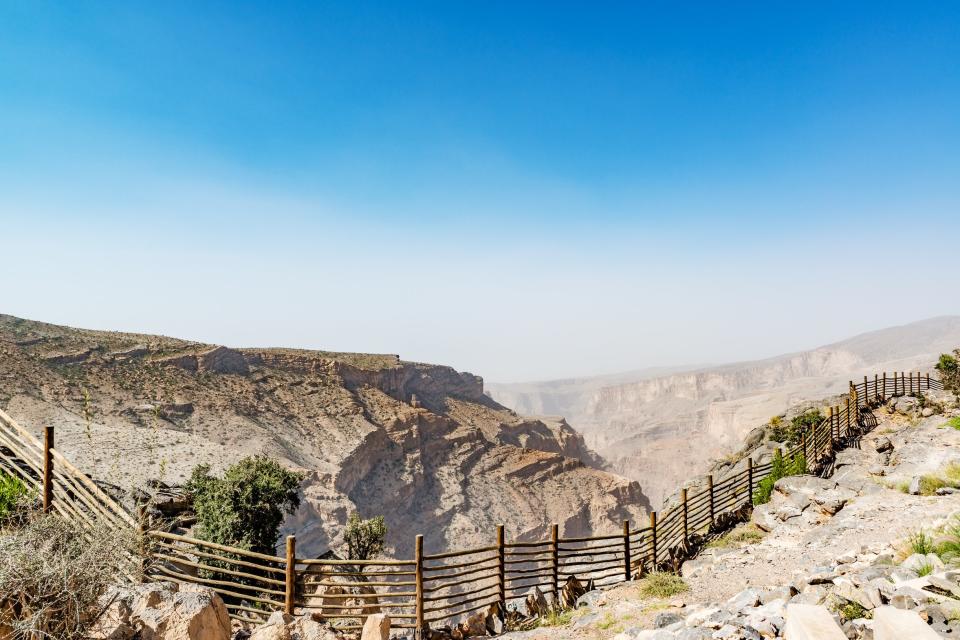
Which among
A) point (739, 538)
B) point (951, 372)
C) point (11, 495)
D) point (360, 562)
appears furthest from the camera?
point (951, 372)

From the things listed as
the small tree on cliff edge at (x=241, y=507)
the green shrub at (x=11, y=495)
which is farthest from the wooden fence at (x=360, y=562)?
the small tree on cliff edge at (x=241, y=507)

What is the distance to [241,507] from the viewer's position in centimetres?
1556

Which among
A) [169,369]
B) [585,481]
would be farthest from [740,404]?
[169,369]

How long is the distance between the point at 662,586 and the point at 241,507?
13385 mm

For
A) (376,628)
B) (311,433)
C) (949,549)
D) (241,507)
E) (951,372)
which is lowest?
(311,433)

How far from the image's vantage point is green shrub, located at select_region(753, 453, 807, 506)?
1247 centimetres

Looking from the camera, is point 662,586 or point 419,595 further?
point 662,586

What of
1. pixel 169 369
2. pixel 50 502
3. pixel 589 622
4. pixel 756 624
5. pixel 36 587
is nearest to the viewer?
pixel 756 624

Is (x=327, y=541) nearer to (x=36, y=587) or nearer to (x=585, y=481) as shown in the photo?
(x=585, y=481)

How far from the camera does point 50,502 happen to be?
8.05 metres

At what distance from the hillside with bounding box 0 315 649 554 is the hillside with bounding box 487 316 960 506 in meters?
32.1

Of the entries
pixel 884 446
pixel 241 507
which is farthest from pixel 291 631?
pixel 884 446

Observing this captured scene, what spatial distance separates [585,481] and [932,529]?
47241 millimetres

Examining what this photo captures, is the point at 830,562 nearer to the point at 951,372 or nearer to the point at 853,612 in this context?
the point at 853,612
